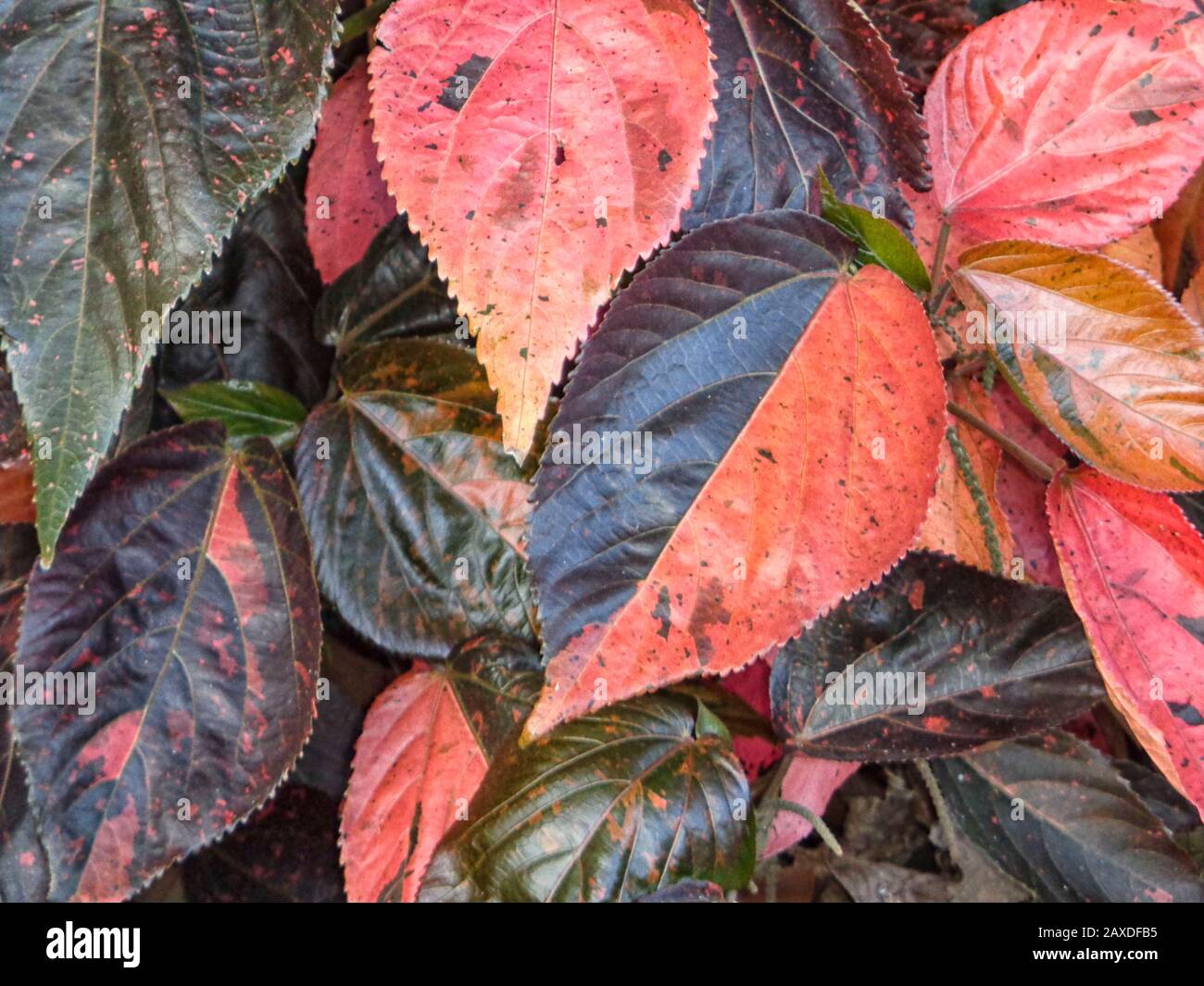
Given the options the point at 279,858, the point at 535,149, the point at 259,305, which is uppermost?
the point at 535,149

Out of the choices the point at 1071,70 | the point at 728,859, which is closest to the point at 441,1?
the point at 1071,70

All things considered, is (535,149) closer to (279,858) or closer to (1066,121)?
(1066,121)

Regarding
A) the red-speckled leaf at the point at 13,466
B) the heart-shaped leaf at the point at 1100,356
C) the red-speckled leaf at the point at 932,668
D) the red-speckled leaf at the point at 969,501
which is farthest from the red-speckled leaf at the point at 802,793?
the red-speckled leaf at the point at 13,466

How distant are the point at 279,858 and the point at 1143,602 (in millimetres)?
613

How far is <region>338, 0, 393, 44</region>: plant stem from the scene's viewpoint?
2.32 ft

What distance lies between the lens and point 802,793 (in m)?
0.77

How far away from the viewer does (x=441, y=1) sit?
546 millimetres

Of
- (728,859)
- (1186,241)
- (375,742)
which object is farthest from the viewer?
(1186,241)

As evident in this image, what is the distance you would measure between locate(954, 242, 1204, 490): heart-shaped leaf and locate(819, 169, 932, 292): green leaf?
5 cm

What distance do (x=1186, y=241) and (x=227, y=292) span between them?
76 centimetres

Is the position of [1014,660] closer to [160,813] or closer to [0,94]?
[160,813]

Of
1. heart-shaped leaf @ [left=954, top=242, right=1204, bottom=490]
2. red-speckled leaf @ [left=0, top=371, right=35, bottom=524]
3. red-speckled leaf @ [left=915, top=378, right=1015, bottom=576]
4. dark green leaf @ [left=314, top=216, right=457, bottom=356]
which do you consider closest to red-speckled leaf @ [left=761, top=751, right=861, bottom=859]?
red-speckled leaf @ [left=915, top=378, right=1015, bottom=576]

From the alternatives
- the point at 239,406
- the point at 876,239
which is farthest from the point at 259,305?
the point at 876,239

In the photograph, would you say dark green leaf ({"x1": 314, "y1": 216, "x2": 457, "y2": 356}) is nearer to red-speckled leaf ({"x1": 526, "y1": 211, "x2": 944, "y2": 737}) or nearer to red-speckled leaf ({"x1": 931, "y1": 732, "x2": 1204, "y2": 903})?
red-speckled leaf ({"x1": 526, "y1": 211, "x2": 944, "y2": 737})
